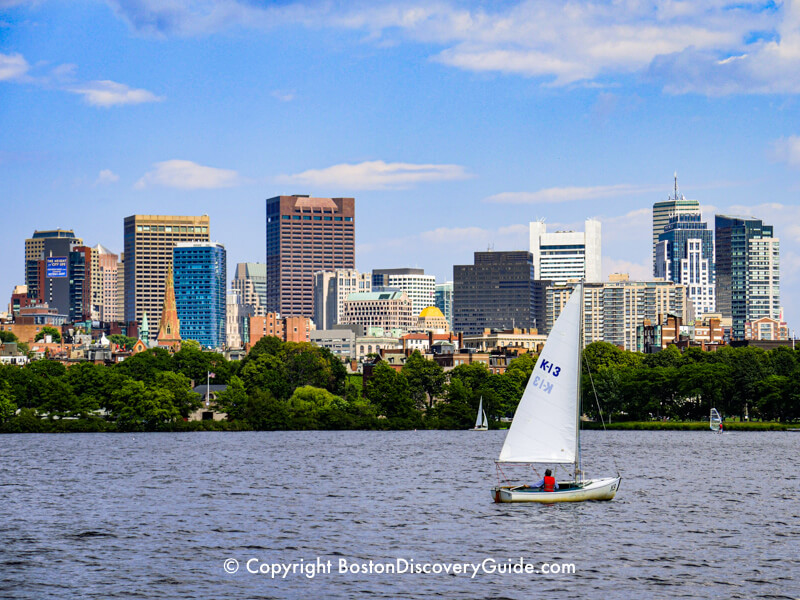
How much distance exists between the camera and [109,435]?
164 m

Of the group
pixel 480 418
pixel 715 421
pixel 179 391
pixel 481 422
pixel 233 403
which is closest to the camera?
pixel 179 391

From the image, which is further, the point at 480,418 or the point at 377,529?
the point at 480,418

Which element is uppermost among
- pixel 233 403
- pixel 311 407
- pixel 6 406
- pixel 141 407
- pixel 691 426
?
pixel 6 406

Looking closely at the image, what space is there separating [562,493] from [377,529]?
1354 cm

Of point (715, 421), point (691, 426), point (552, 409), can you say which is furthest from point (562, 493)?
point (691, 426)

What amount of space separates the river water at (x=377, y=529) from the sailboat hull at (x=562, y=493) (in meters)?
0.70

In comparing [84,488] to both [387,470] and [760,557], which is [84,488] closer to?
[387,470]

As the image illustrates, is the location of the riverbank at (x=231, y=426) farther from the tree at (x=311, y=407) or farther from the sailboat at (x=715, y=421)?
the sailboat at (x=715, y=421)

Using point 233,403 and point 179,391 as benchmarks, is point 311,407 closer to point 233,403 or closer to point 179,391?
point 233,403

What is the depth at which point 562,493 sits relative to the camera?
75.7 metres

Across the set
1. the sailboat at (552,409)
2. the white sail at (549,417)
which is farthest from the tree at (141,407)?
the white sail at (549,417)

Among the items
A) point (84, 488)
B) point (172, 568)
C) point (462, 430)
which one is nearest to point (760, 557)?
point (172, 568)

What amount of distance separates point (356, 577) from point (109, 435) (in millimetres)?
115672

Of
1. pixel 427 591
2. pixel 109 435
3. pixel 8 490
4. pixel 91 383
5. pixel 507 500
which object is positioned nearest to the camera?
pixel 427 591
